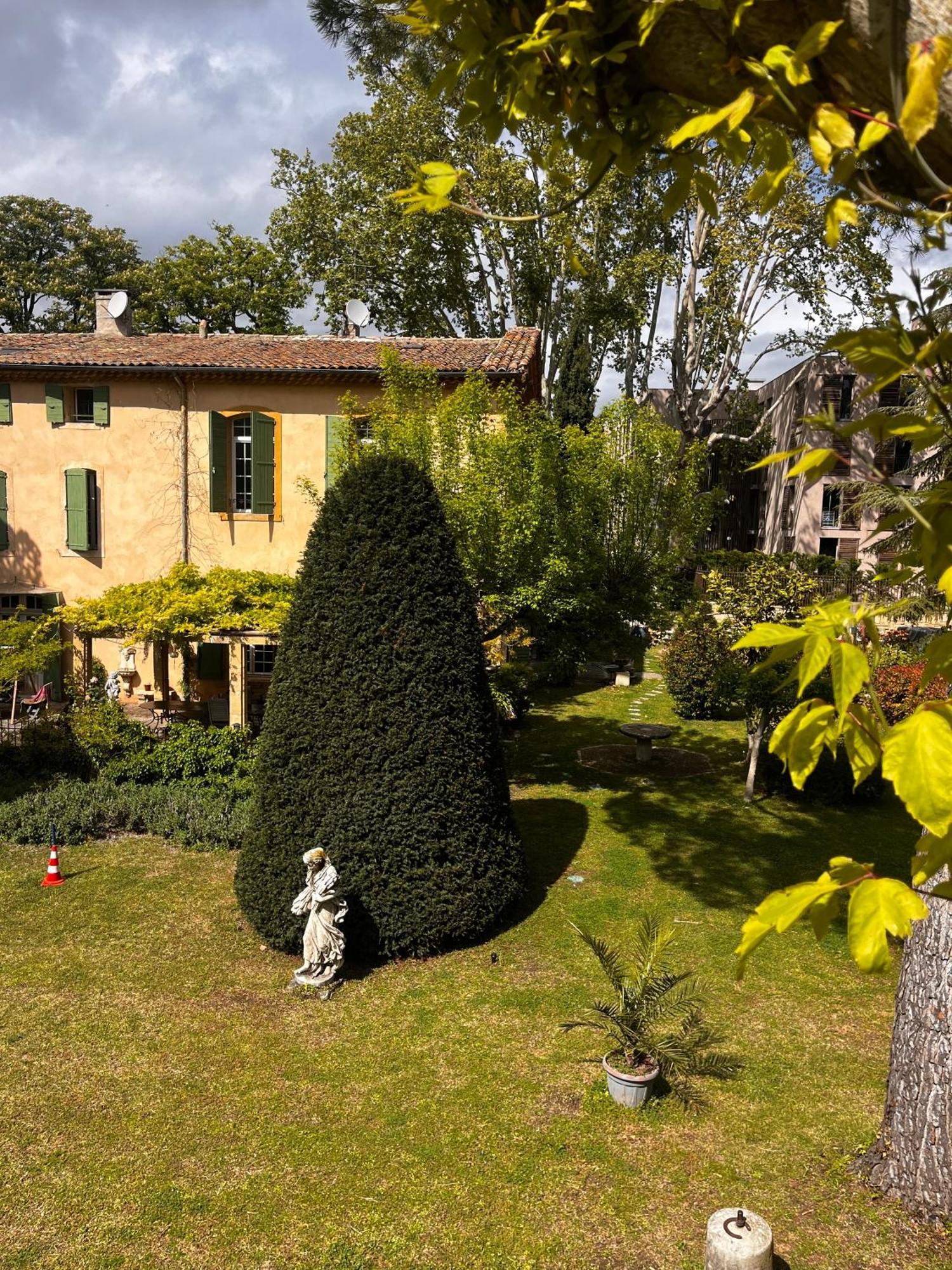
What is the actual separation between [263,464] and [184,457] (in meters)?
1.57

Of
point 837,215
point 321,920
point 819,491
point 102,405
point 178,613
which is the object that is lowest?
point 321,920

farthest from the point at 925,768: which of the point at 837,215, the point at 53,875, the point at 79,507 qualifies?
the point at 79,507

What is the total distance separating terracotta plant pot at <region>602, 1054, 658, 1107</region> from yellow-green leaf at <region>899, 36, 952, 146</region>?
5940mm

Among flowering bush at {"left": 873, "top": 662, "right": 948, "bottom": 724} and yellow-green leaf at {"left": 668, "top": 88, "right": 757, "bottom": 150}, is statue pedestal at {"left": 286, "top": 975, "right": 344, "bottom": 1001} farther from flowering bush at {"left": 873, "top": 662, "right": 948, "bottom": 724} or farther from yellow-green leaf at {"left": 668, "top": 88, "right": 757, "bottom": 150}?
flowering bush at {"left": 873, "top": 662, "right": 948, "bottom": 724}

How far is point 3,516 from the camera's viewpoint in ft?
56.8

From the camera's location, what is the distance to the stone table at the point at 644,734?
1436 centimetres

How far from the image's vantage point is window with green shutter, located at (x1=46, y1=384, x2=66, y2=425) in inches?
674


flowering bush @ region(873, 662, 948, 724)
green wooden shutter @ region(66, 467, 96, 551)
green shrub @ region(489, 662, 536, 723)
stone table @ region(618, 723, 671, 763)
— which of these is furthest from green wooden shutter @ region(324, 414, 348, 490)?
flowering bush @ region(873, 662, 948, 724)

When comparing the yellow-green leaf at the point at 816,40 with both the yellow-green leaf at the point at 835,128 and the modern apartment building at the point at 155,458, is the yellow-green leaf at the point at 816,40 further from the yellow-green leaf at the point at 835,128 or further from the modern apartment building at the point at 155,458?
the modern apartment building at the point at 155,458

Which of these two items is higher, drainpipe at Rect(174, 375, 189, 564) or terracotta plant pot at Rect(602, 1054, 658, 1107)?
drainpipe at Rect(174, 375, 189, 564)

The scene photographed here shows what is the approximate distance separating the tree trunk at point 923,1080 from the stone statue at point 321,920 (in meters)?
4.18

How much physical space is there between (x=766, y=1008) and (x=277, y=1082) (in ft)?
12.9

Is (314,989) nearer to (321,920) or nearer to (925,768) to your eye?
(321,920)

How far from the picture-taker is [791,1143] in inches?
224
